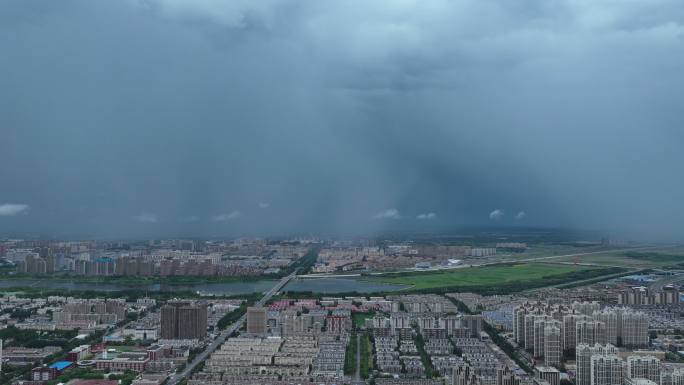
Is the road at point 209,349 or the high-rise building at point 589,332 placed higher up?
the high-rise building at point 589,332

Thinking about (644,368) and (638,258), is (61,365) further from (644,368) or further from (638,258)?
(638,258)

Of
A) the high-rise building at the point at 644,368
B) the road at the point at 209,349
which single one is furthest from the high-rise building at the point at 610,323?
the road at the point at 209,349

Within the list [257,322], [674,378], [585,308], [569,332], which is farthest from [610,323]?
[257,322]

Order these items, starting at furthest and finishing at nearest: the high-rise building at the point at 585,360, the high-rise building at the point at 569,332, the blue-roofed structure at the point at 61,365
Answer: the high-rise building at the point at 569,332 < the blue-roofed structure at the point at 61,365 < the high-rise building at the point at 585,360

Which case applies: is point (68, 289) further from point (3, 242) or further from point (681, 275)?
point (681, 275)

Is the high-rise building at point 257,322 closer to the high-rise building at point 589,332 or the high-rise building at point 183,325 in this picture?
the high-rise building at point 183,325

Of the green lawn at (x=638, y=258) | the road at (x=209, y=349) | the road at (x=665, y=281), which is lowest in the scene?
the road at (x=209, y=349)

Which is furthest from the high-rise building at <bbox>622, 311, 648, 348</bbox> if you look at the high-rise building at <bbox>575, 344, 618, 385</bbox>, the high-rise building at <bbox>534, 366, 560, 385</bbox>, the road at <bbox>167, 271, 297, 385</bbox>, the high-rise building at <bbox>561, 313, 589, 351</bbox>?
the road at <bbox>167, 271, 297, 385</bbox>
